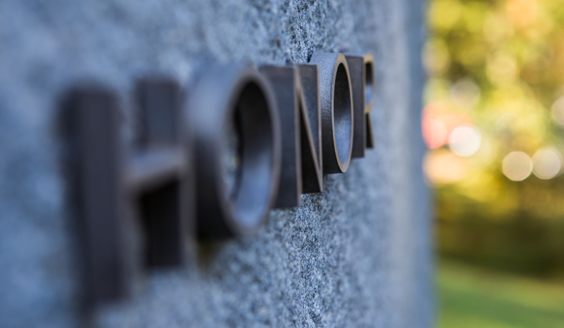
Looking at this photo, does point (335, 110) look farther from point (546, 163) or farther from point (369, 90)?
point (546, 163)

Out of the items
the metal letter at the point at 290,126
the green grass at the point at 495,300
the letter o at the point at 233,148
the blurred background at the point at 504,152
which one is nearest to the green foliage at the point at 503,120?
the blurred background at the point at 504,152

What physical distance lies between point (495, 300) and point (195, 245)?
462 inches

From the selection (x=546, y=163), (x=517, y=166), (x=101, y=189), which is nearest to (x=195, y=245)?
(x=101, y=189)

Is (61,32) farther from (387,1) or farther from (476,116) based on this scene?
(476,116)

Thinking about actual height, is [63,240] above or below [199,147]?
below

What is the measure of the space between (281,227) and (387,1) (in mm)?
2412

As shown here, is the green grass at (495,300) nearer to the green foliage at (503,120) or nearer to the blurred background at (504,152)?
the blurred background at (504,152)

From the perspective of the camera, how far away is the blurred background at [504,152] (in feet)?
43.7

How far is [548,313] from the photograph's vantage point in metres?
10.9

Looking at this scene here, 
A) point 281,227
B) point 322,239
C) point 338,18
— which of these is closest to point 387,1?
point 338,18

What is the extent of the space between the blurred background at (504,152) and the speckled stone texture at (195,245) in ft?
32.5

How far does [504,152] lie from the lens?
49.9ft

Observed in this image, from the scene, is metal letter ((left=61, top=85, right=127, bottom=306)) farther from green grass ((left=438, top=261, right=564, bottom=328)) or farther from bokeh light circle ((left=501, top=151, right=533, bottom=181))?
bokeh light circle ((left=501, top=151, right=533, bottom=181))

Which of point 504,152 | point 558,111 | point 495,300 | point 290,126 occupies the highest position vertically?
point 558,111
